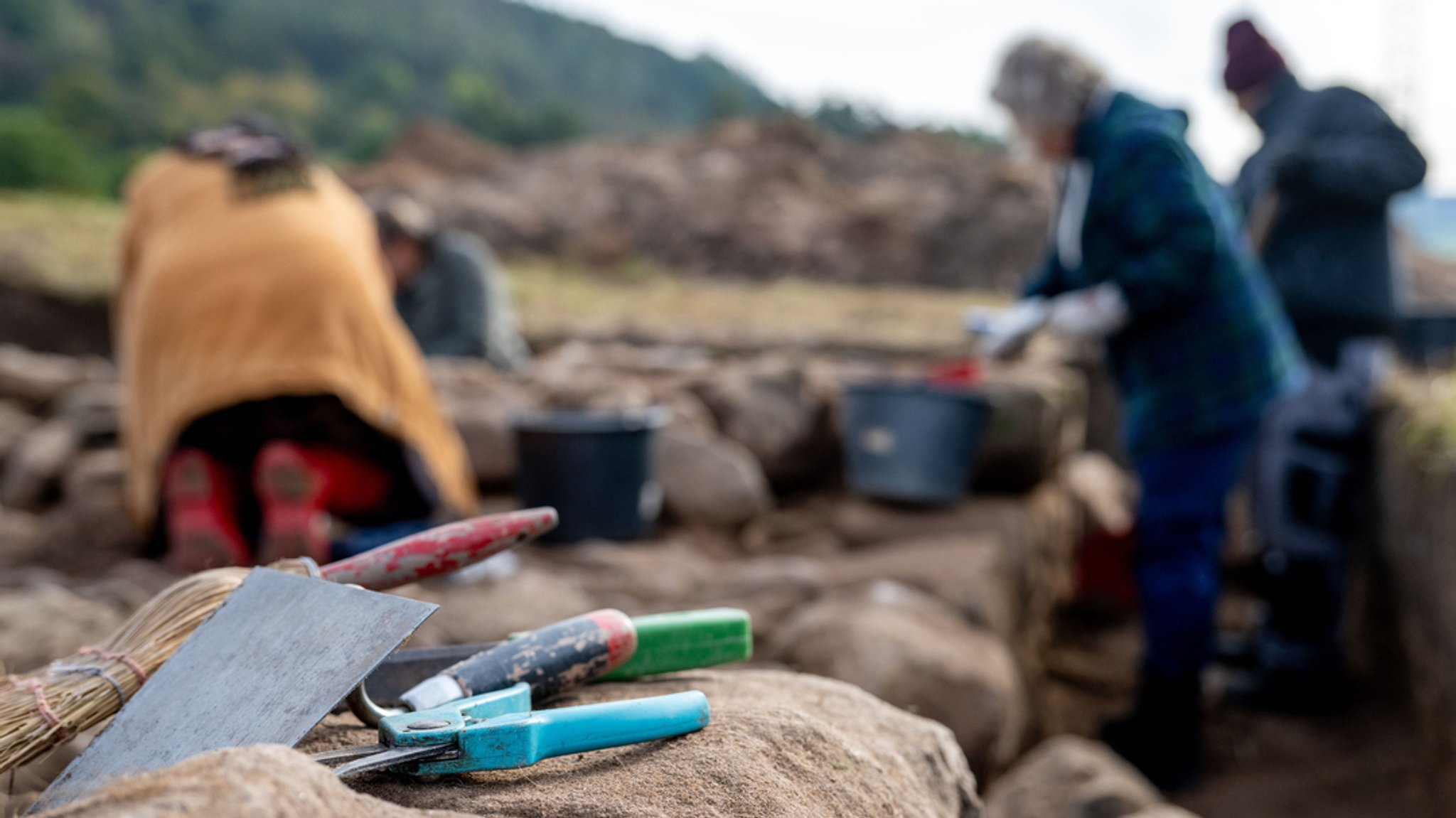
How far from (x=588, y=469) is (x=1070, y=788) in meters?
1.72

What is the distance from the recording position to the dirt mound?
20688 millimetres

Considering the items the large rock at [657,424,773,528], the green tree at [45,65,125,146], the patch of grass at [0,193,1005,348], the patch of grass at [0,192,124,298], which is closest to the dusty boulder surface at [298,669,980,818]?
the large rock at [657,424,773,528]

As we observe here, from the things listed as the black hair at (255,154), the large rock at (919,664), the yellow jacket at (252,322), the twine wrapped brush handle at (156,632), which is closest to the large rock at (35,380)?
the yellow jacket at (252,322)

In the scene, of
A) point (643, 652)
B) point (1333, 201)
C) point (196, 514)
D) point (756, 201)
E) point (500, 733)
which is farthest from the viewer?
point (756, 201)

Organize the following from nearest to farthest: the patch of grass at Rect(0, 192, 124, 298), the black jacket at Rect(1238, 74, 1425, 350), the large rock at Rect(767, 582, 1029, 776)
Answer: the large rock at Rect(767, 582, 1029, 776) < the black jacket at Rect(1238, 74, 1425, 350) < the patch of grass at Rect(0, 192, 124, 298)

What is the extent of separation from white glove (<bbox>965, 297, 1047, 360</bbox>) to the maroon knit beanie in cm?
126

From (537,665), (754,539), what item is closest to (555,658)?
(537,665)

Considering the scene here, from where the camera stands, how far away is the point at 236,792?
2.36 ft

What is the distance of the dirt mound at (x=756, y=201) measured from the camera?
67.9ft

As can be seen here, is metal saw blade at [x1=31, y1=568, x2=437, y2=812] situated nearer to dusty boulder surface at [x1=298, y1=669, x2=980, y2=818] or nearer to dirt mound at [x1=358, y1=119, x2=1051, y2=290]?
dusty boulder surface at [x1=298, y1=669, x2=980, y2=818]

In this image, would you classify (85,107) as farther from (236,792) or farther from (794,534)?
(236,792)

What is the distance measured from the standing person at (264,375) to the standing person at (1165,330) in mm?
2068

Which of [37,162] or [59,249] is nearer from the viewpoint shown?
[59,249]

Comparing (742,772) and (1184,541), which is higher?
(742,772)
